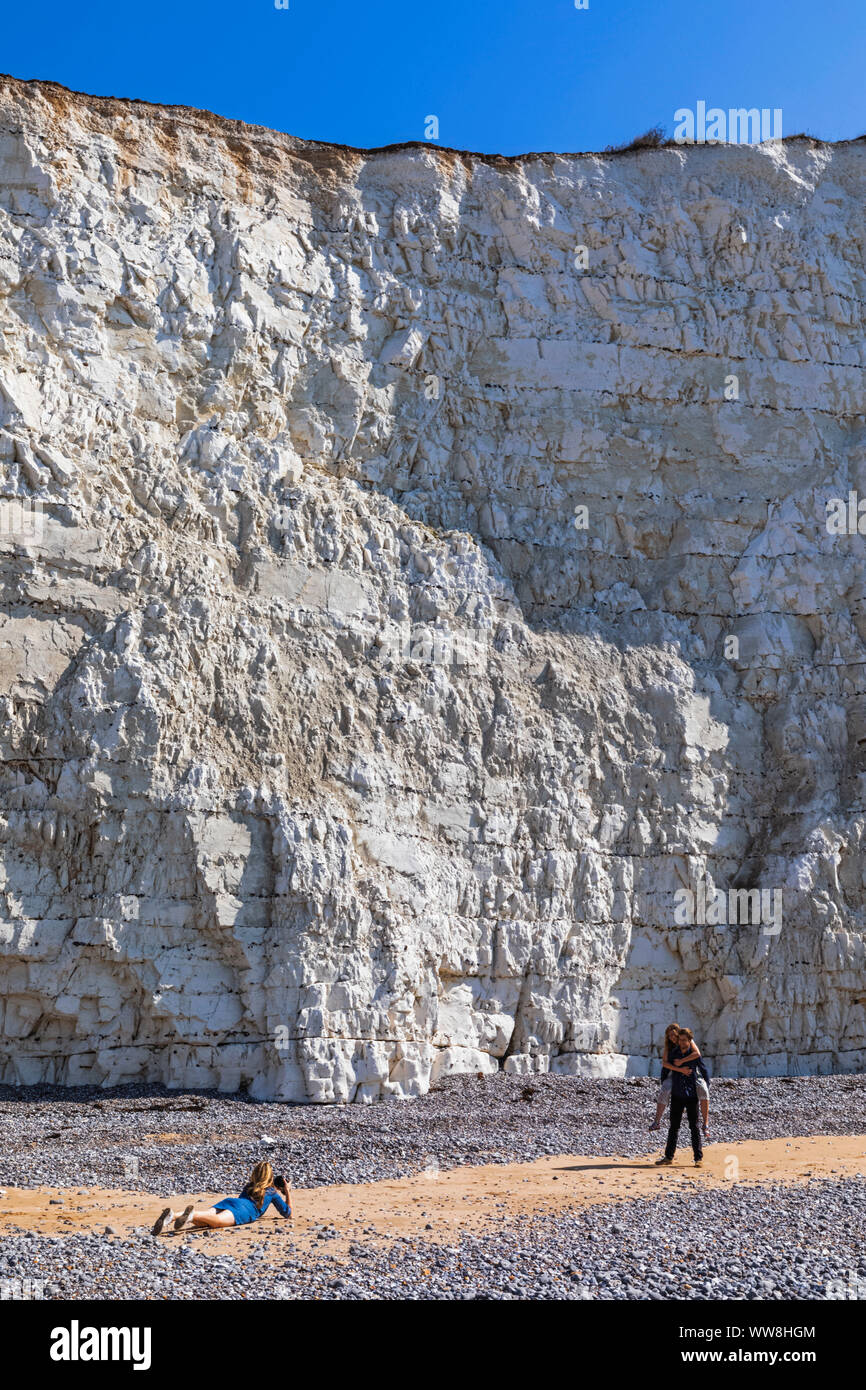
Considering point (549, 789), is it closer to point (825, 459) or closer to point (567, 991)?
point (567, 991)

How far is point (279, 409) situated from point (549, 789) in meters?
8.59

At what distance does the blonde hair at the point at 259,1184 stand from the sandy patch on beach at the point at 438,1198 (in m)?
0.20

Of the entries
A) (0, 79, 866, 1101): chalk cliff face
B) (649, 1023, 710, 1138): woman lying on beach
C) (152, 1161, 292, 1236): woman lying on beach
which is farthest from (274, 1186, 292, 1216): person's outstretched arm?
(0, 79, 866, 1101): chalk cliff face

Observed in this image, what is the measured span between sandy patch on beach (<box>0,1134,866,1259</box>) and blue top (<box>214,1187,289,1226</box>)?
8 cm

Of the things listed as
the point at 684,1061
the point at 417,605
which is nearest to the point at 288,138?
the point at 417,605

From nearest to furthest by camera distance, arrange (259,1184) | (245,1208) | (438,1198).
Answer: (245,1208) → (259,1184) → (438,1198)

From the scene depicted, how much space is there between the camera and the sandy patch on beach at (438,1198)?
29.7 feet

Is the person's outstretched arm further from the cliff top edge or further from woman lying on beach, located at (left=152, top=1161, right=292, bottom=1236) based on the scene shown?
the cliff top edge

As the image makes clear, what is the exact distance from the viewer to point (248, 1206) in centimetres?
922

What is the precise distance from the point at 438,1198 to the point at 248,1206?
6.73ft

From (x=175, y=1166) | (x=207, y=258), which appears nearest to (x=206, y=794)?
(x=175, y=1166)

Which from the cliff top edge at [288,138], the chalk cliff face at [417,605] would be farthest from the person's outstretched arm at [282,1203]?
the cliff top edge at [288,138]

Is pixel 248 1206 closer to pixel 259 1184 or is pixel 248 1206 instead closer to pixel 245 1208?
pixel 245 1208

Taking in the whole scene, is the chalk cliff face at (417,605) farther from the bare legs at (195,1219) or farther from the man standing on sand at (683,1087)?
the bare legs at (195,1219)
